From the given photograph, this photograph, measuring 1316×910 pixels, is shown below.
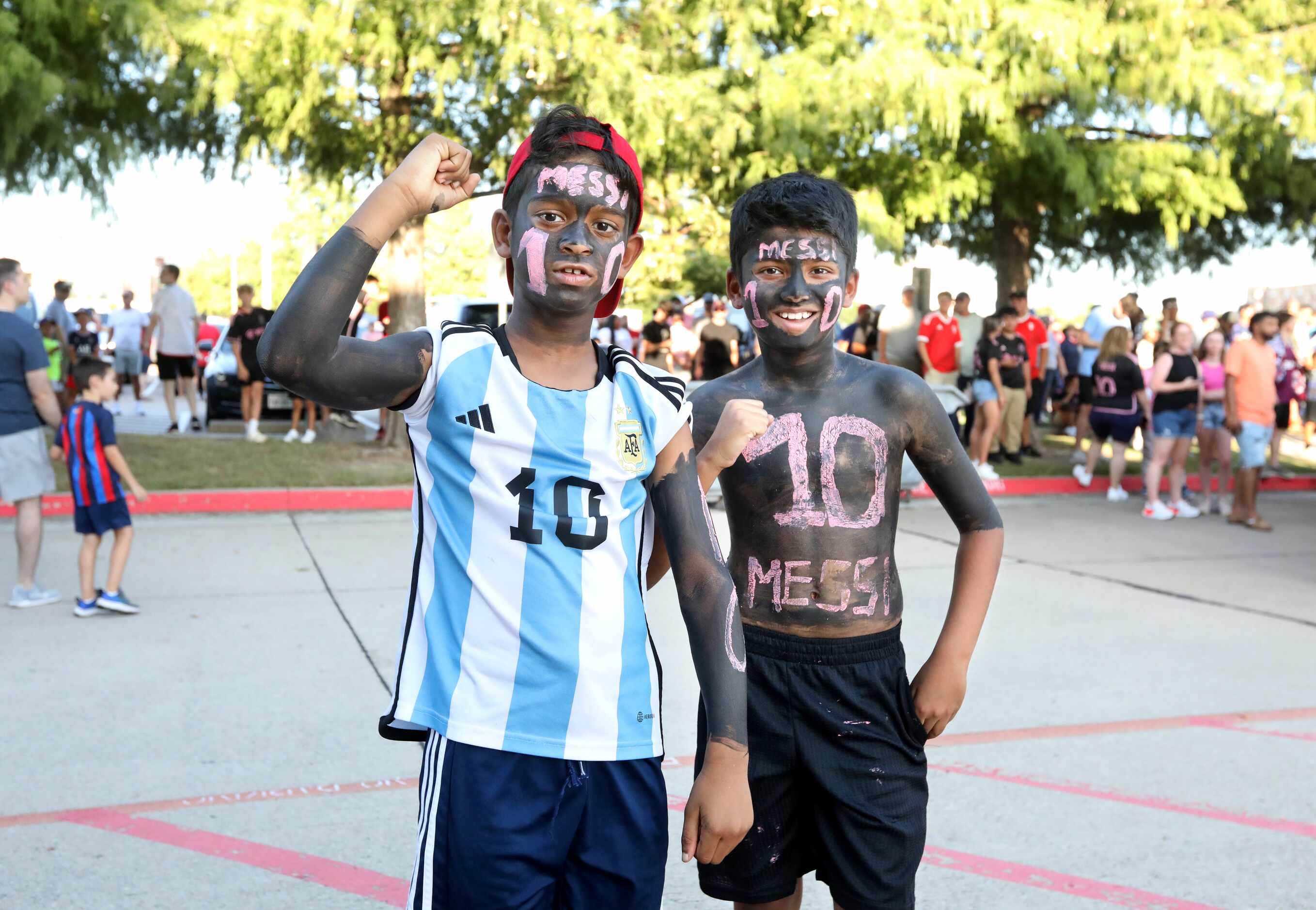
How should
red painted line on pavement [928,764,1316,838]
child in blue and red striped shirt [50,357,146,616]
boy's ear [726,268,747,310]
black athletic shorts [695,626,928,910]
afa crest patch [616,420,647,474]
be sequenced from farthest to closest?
child in blue and red striped shirt [50,357,146,616]
red painted line on pavement [928,764,1316,838]
boy's ear [726,268,747,310]
black athletic shorts [695,626,928,910]
afa crest patch [616,420,647,474]

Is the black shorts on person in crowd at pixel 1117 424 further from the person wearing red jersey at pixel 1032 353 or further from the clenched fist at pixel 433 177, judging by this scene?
the clenched fist at pixel 433 177

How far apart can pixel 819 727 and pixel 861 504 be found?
0.46m

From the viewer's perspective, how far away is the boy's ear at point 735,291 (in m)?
2.77

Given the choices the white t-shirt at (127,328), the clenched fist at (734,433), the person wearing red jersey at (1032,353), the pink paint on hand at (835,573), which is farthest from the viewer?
the white t-shirt at (127,328)

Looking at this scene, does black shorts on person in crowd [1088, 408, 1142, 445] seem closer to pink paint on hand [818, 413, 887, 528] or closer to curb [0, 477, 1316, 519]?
curb [0, 477, 1316, 519]

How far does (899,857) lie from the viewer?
254 centimetres

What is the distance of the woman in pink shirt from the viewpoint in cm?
1145

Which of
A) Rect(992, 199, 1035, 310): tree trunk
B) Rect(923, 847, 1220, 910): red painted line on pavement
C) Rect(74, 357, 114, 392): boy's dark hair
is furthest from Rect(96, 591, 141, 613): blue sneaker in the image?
Rect(992, 199, 1035, 310): tree trunk

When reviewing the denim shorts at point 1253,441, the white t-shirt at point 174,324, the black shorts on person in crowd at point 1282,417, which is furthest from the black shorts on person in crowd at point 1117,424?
the white t-shirt at point 174,324

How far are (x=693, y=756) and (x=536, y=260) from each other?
3123 mm

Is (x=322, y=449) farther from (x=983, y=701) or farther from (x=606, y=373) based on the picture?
(x=606, y=373)

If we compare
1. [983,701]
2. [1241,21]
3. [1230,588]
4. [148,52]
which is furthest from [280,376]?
[1241,21]

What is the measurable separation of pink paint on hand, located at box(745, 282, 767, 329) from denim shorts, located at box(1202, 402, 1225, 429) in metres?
9.89

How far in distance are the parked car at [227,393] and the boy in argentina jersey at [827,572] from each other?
14.6 meters
